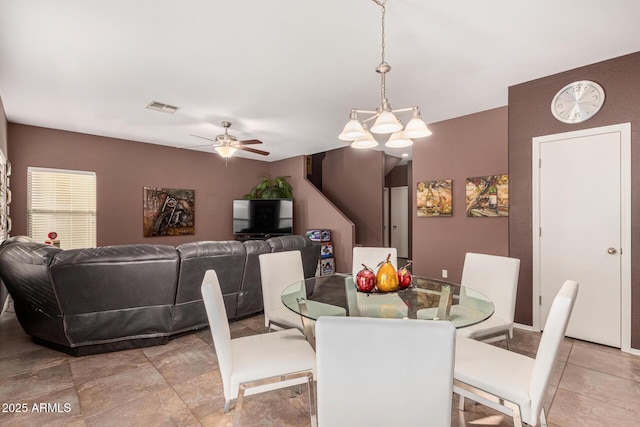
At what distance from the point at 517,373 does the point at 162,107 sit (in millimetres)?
4468

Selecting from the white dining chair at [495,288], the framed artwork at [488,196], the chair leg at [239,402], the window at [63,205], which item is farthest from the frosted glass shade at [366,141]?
the window at [63,205]

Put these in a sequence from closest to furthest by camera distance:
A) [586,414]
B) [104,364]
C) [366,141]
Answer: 1. [586,414]
2. [366,141]
3. [104,364]

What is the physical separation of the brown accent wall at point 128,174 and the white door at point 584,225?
5.88 meters

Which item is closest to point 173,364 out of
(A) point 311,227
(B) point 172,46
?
(B) point 172,46

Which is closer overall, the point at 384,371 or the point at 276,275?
the point at 384,371

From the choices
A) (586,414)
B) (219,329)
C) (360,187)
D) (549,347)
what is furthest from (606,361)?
(360,187)

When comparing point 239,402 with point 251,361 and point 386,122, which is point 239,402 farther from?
point 386,122

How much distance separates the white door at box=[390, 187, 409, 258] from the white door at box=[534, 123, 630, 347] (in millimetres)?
4956

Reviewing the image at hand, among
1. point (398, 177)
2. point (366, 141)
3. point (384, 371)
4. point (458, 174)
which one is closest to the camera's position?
point (384, 371)

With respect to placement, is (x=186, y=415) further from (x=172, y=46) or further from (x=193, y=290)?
(x=172, y=46)

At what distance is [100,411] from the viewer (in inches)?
79.9

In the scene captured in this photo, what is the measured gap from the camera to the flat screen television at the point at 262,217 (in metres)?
7.07

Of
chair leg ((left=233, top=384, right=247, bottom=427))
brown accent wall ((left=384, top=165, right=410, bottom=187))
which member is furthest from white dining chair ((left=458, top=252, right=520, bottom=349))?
brown accent wall ((left=384, top=165, right=410, bottom=187))

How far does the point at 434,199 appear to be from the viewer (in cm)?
479
